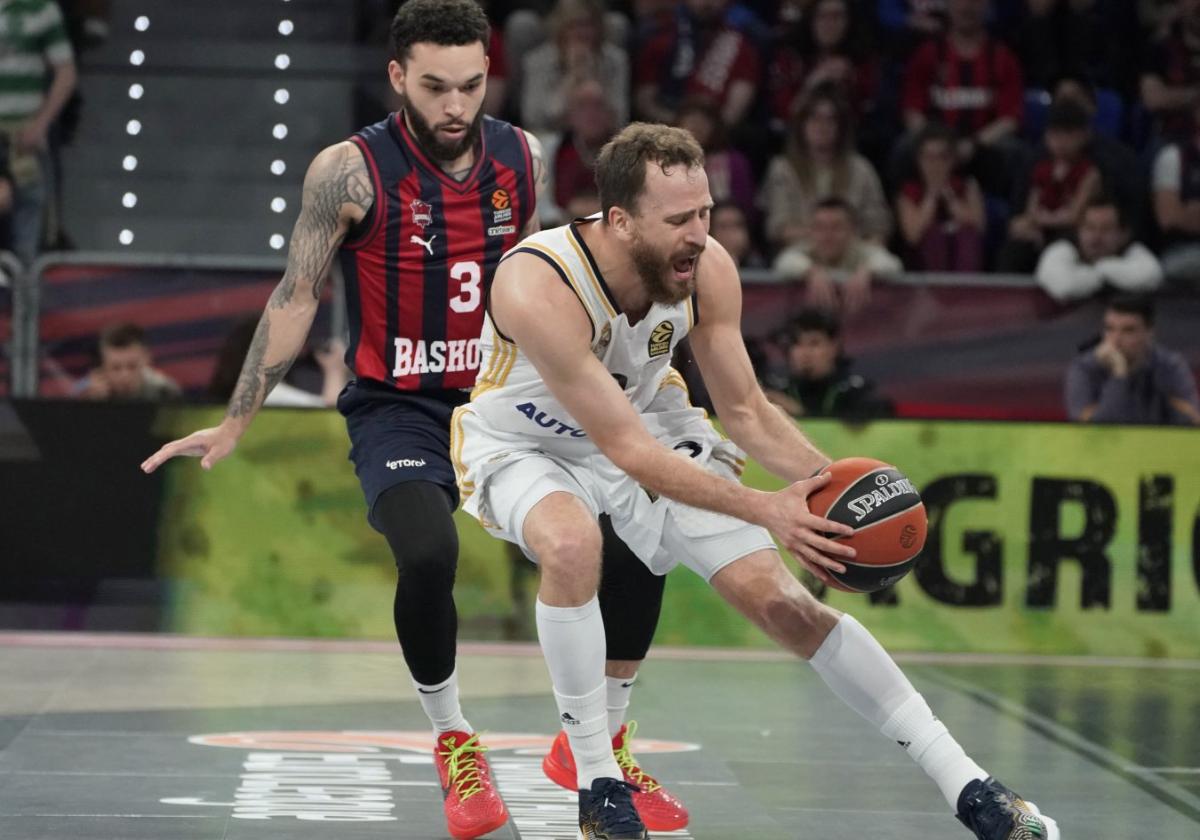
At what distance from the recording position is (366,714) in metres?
7.18

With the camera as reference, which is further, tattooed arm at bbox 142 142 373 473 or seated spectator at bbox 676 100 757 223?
seated spectator at bbox 676 100 757 223

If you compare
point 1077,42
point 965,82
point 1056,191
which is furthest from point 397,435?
point 1077,42

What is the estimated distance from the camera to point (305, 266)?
5.59 metres

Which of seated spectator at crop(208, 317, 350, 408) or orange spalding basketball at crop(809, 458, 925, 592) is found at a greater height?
orange spalding basketball at crop(809, 458, 925, 592)

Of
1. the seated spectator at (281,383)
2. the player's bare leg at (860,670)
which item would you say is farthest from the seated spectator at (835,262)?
the player's bare leg at (860,670)

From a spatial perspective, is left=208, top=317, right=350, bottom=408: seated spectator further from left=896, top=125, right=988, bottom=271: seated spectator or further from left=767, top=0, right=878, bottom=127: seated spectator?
left=767, top=0, right=878, bottom=127: seated spectator

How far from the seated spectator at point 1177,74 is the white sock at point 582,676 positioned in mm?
8259

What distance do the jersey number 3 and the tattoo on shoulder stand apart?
33 cm

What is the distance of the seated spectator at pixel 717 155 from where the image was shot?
10891 mm

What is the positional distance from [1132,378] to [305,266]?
527 centimetres

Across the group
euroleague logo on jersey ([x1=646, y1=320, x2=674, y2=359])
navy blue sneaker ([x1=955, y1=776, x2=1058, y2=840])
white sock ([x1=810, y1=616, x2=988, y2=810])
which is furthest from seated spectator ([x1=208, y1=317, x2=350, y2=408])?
navy blue sneaker ([x1=955, y1=776, x2=1058, y2=840])

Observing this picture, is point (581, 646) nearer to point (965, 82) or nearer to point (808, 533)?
point (808, 533)

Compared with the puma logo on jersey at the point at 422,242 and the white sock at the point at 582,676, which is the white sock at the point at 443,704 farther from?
the puma logo on jersey at the point at 422,242

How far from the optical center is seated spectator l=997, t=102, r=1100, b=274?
34.9 feet
